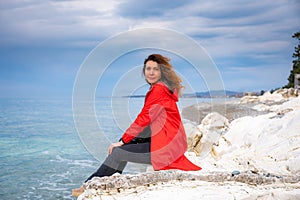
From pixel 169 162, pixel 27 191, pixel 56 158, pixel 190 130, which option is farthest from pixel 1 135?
pixel 169 162

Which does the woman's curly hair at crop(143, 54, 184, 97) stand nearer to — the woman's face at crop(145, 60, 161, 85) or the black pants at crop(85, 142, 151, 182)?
the woman's face at crop(145, 60, 161, 85)

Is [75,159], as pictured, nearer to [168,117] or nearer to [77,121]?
[77,121]

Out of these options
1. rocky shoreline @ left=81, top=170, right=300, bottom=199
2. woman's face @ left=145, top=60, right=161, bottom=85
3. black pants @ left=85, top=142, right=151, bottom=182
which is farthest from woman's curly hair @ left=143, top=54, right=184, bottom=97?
rocky shoreline @ left=81, top=170, right=300, bottom=199

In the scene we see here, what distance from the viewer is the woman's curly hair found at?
373cm

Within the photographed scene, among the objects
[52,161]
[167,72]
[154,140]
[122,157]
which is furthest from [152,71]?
[52,161]

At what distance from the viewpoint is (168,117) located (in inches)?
142

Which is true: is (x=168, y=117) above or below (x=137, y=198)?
above

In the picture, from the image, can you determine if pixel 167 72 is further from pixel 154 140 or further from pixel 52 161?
pixel 52 161

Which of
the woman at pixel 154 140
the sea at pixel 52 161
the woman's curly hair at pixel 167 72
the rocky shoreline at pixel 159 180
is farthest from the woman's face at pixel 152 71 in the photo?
the rocky shoreline at pixel 159 180

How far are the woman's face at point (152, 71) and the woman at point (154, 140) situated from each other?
0.14m

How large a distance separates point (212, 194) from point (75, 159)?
433 inches

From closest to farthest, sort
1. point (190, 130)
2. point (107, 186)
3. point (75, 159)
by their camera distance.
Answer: point (107, 186), point (190, 130), point (75, 159)

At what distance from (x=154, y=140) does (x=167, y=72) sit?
802mm

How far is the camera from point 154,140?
3.53m
